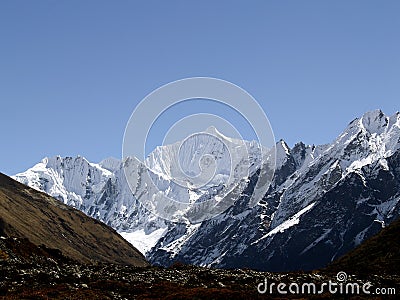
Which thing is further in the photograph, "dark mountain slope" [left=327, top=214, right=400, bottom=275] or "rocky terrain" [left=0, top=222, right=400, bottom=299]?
"dark mountain slope" [left=327, top=214, right=400, bottom=275]

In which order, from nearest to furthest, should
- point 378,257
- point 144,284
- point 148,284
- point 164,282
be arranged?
point 148,284
point 144,284
point 164,282
point 378,257

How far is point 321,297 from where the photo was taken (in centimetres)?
4600

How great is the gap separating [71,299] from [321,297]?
65.8ft

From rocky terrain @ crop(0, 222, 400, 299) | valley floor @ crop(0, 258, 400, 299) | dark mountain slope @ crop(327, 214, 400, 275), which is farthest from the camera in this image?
dark mountain slope @ crop(327, 214, 400, 275)

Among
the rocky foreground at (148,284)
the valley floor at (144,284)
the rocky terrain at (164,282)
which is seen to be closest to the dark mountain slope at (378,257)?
the rocky terrain at (164,282)

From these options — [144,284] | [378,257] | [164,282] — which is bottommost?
[144,284]

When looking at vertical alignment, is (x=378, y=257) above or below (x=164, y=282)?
above

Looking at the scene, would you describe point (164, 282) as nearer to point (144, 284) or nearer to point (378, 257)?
point (144, 284)

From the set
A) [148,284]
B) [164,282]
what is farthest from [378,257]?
[148,284]

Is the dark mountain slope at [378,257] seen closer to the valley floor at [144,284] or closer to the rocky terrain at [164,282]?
the rocky terrain at [164,282]

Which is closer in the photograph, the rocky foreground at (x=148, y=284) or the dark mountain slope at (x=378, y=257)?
the rocky foreground at (x=148, y=284)

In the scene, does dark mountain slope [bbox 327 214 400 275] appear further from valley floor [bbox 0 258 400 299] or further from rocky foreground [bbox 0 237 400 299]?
valley floor [bbox 0 258 400 299]

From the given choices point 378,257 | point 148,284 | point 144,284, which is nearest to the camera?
point 148,284

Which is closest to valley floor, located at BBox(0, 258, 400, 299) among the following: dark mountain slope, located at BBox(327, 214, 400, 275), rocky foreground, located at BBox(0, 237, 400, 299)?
rocky foreground, located at BBox(0, 237, 400, 299)
